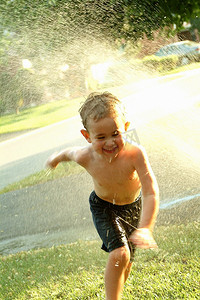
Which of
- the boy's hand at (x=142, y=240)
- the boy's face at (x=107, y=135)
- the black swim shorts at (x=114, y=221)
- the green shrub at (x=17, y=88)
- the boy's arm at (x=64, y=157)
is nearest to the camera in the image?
the boy's hand at (x=142, y=240)

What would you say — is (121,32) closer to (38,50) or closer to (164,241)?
(38,50)

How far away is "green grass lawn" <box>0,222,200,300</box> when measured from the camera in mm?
2992

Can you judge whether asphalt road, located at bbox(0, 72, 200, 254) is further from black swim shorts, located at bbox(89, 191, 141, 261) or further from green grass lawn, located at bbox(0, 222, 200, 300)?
black swim shorts, located at bbox(89, 191, 141, 261)

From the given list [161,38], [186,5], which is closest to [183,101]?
[161,38]

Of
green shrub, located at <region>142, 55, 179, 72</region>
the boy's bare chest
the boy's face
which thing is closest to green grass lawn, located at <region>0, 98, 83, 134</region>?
green shrub, located at <region>142, 55, 179, 72</region>

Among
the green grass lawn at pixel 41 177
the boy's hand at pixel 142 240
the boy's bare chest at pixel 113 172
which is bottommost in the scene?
the green grass lawn at pixel 41 177

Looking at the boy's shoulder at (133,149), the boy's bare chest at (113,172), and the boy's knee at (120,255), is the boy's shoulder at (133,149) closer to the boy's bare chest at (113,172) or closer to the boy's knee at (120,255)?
the boy's bare chest at (113,172)

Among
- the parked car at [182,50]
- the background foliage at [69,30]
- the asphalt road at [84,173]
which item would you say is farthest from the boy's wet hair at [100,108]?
the parked car at [182,50]

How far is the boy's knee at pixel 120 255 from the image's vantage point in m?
2.66

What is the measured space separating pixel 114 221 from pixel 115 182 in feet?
0.67

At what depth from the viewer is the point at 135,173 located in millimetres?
2801

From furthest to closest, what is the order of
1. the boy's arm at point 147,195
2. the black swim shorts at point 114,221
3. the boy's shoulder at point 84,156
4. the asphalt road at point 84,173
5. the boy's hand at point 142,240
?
the asphalt road at point 84,173 → the boy's shoulder at point 84,156 → the black swim shorts at point 114,221 → the boy's arm at point 147,195 → the boy's hand at point 142,240

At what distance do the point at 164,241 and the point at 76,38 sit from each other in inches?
92.9

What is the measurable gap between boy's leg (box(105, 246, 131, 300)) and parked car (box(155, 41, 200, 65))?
3.01 metres
